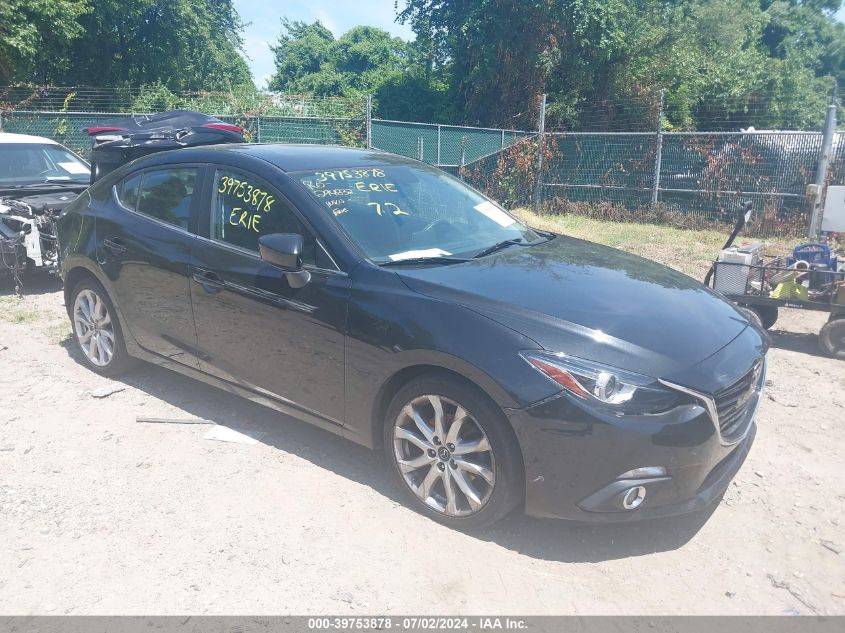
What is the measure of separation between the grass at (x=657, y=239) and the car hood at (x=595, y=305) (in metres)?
5.91

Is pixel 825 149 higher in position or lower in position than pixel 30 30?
lower

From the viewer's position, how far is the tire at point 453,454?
308 cm

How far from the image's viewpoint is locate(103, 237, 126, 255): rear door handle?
4.76 meters

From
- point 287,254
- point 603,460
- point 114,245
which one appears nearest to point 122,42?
point 114,245

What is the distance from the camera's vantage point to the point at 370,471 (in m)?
3.93

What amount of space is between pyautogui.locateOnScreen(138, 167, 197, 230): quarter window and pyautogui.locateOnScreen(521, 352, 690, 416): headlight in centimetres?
265

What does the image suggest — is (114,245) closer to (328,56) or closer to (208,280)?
(208,280)

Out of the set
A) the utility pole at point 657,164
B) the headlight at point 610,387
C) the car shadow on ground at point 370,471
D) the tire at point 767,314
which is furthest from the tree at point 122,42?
the headlight at point 610,387

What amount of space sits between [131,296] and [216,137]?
2723mm

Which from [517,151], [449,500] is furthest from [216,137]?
[517,151]

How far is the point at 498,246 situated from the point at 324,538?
194 cm

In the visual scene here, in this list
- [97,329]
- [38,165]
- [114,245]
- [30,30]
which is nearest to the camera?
[114,245]

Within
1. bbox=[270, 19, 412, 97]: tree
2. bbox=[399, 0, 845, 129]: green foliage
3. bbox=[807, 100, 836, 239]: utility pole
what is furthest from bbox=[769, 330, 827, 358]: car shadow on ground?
bbox=[270, 19, 412, 97]: tree
